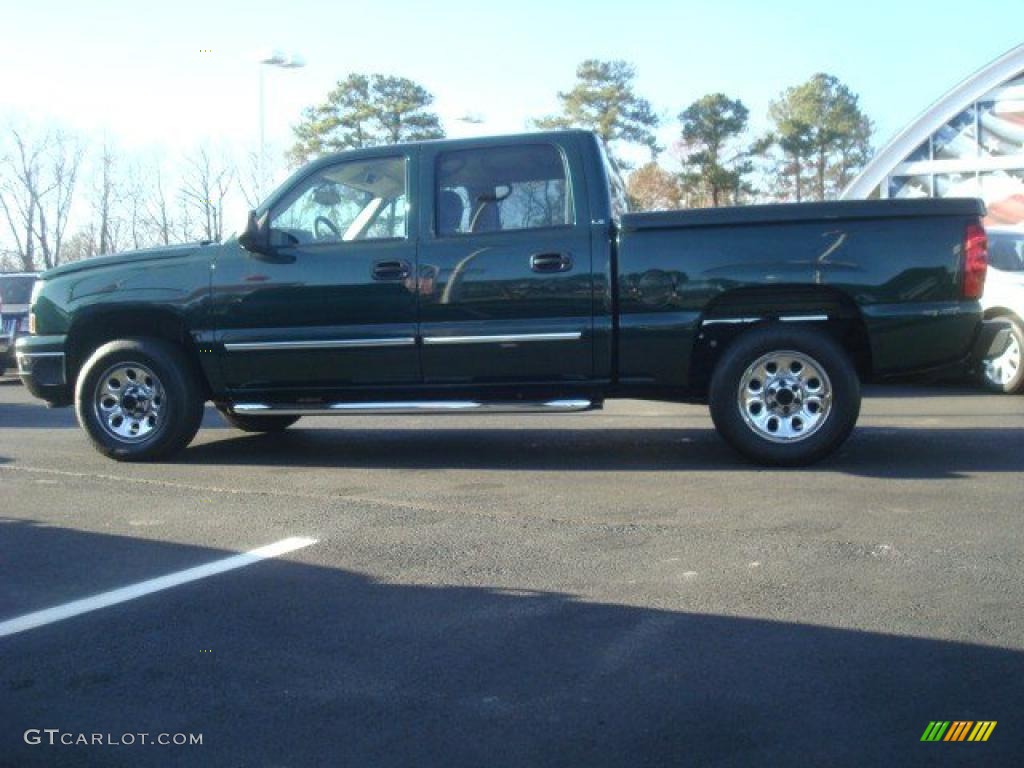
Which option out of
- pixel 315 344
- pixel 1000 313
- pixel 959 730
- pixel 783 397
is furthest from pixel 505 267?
pixel 1000 313

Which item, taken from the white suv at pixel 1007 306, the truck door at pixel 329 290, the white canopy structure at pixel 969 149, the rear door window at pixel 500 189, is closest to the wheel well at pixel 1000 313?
the white suv at pixel 1007 306

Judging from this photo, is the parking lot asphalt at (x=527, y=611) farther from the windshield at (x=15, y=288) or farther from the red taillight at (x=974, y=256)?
the windshield at (x=15, y=288)

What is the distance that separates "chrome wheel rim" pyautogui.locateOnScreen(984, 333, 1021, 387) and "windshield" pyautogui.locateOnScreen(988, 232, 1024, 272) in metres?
0.87

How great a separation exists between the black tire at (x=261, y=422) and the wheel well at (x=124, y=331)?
1009 millimetres

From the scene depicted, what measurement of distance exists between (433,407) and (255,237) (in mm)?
1637

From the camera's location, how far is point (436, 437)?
9227mm

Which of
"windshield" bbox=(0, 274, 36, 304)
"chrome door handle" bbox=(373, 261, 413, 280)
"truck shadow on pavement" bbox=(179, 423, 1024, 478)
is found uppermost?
"windshield" bbox=(0, 274, 36, 304)

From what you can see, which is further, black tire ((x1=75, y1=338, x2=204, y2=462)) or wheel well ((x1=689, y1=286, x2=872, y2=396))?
black tire ((x1=75, y1=338, x2=204, y2=462))

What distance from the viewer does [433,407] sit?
297 inches

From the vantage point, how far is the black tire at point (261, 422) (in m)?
9.12

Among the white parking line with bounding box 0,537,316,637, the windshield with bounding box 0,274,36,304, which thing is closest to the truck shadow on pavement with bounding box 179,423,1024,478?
the white parking line with bounding box 0,537,316,637

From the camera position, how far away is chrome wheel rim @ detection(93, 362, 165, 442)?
318 inches

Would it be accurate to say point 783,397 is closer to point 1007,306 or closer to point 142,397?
point 142,397

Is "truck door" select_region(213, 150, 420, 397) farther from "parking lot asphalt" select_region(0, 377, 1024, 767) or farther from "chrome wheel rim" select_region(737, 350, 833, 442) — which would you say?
"chrome wheel rim" select_region(737, 350, 833, 442)
